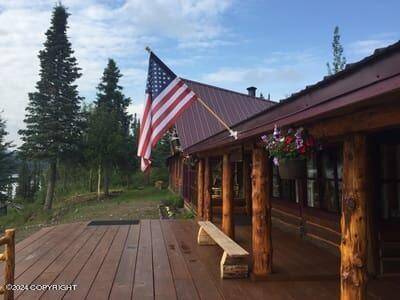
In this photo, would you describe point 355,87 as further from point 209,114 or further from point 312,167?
point 209,114

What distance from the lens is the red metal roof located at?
1589cm

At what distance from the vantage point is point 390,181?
16.9ft

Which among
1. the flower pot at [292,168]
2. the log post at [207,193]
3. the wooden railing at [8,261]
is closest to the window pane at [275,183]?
the log post at [207,193]

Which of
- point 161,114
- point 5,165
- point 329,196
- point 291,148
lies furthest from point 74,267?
point 5,165

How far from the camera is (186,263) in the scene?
5641 millimetres

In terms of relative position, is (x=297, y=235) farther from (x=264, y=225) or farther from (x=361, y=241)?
(x=361, y=241)

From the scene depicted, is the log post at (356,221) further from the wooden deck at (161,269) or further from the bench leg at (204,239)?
the bench leg at (204,239)

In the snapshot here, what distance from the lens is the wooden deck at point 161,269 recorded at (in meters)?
4.30

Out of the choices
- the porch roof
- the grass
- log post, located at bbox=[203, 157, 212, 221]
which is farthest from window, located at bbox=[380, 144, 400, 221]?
the grass

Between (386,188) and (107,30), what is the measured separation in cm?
901

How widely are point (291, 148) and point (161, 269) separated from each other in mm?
2848

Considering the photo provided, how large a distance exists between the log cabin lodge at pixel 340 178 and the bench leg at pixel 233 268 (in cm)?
13

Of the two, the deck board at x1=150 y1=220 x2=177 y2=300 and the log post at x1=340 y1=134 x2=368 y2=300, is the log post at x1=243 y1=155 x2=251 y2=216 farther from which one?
the log post at x1=340 y1=134 x2=368 y2=300

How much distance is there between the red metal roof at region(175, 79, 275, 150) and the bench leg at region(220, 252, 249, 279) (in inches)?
402
